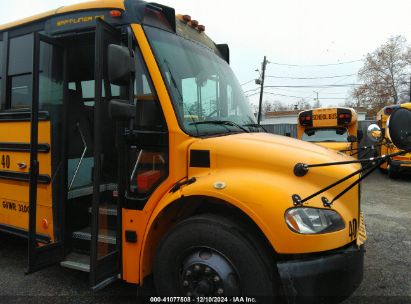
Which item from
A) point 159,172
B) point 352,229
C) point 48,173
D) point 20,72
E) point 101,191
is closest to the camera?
point 352,229

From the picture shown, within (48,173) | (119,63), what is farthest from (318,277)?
(48,173)

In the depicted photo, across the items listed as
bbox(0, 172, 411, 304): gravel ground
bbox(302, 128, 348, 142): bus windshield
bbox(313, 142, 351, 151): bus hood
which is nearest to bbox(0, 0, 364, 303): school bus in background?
bbox(0, 172, 411, 304): gravel ground

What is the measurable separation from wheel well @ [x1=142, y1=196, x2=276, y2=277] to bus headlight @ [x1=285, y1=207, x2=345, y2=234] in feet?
0.87

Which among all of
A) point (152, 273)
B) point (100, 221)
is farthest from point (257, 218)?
point (100, 221)

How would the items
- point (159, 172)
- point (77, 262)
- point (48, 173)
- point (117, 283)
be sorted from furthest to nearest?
1. point (117, 283)
2. point (48, 173)
3. point (77, 262)
4. point (159, 172)

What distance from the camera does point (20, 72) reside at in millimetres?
4156

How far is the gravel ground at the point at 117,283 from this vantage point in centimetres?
356

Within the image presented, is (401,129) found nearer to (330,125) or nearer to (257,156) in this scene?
(257,156)

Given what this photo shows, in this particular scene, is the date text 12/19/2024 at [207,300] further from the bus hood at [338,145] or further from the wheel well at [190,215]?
the bus hood at [338,145]

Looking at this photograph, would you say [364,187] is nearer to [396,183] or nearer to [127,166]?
[396,183]

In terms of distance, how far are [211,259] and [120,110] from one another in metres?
1.27

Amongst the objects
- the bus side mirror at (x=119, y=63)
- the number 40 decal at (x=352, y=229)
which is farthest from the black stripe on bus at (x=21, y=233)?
the number 40 decal at (x=352, y=229)

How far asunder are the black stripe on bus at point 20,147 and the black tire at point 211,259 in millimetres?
1631

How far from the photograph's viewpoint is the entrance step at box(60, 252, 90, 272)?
133 inches
